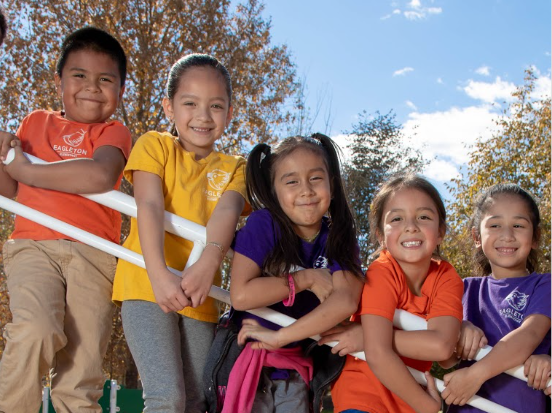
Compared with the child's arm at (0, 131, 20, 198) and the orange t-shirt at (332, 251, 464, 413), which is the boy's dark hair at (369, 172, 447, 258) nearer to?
the orange t-shirt at (332, 251, 464, 413)

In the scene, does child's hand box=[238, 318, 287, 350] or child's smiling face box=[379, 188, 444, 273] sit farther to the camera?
child's smiling face box=[379, 188, 444, 273]

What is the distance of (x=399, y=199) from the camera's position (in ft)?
7.73

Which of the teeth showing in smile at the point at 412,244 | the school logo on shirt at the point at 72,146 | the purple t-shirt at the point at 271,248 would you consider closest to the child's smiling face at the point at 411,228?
the teeth showing in smile at the point at 412,244

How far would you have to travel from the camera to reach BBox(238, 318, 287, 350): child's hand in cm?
205

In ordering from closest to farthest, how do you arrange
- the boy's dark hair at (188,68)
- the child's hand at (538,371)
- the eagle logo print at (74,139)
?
the child's hand at (538,371) < the boy's dark hair at (188,68) < the eagle logo print at (74,139)

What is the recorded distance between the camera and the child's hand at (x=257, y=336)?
2051 mm

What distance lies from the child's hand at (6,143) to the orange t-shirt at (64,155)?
0.57 ft

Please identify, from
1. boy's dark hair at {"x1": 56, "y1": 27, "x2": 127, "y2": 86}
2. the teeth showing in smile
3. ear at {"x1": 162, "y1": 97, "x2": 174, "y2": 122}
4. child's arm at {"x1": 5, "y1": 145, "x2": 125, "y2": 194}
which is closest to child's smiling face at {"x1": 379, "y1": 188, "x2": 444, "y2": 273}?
the teeth showing in smile

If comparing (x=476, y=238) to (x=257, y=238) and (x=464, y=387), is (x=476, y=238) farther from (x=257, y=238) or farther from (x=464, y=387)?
(x=257, y=238)

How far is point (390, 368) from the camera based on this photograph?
2020mm

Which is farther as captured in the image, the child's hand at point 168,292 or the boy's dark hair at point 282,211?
the boy's dark hair at point 282,211

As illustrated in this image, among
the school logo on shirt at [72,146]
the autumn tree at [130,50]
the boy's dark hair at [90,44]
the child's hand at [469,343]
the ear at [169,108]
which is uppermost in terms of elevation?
the autumn tree at [130,50]

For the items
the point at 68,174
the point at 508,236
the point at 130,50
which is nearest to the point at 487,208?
the point at 508,236

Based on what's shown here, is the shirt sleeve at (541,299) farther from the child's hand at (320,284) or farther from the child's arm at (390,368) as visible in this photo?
the child's hand at (320,284)
